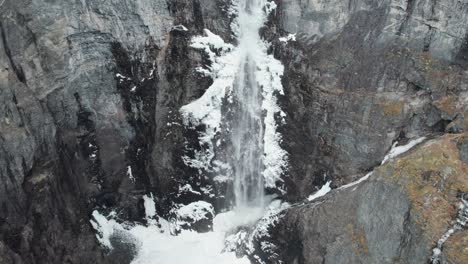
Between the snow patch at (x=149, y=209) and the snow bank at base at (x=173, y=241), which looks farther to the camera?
the snow patch at (x=149, y=209)

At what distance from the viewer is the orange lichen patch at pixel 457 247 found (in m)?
16.3

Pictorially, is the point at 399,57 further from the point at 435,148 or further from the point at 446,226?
the point at 446,226

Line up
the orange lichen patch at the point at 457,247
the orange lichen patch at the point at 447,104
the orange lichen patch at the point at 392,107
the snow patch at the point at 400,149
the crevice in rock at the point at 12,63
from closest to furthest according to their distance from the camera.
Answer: the orange lichen patch at the point at 457,247 < the crevice in rock at the point at 12,63 < the orange lichen patch at the point at 447,104 < the snow patch at the point at 400,149 < the orange lichen patch at the point at 392,107

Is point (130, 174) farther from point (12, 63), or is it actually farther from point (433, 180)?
point (433, 180)

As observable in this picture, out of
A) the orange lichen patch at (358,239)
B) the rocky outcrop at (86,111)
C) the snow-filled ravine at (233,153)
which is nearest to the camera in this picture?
the rocky outcrop at (86,111)

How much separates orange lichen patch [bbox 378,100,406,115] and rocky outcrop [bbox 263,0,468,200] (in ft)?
0.15

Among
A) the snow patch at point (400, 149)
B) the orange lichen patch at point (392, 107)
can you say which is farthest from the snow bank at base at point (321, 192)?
the orange lichen patch at point (392, 107)

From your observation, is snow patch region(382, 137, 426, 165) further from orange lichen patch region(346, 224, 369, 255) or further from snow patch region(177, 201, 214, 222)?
snow patch region(177, 201, 214, 222)

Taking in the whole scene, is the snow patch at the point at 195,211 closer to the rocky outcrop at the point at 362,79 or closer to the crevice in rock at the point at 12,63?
the rocky outcrop at the point at 362,79

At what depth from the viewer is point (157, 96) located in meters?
24.2

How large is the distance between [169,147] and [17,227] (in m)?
8.79

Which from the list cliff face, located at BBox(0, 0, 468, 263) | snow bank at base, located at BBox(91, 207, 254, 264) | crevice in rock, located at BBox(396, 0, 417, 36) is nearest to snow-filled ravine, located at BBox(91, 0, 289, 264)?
snow bank at base, located at BBox(91, 207, 254, 264)

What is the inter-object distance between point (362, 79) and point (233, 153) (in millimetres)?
7566

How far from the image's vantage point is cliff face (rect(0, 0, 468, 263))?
757 inches
